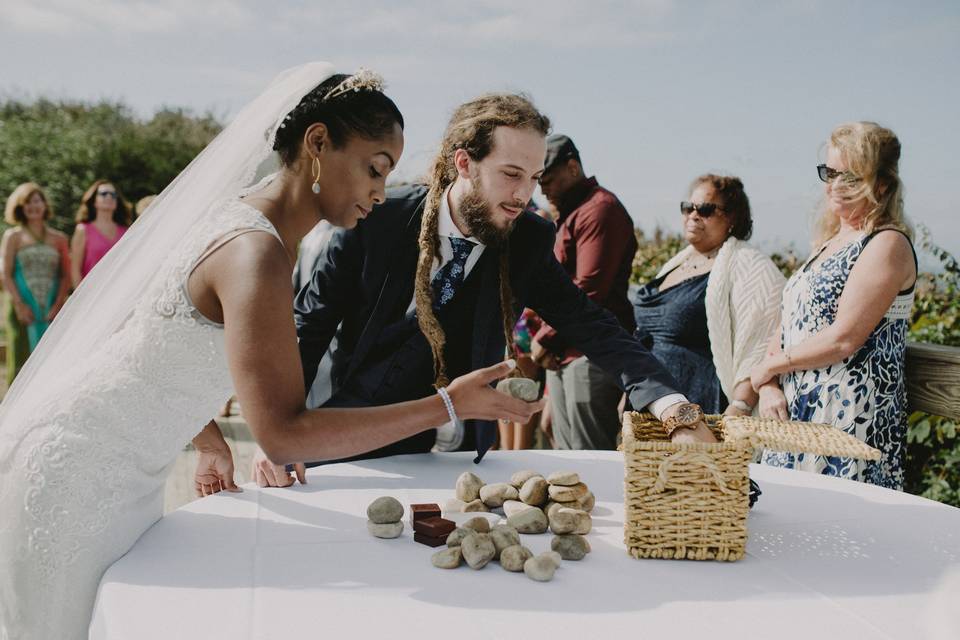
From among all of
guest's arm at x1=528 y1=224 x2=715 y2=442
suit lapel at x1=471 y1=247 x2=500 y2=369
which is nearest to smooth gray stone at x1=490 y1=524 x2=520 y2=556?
guest's arm at x1=528 y1=224 x2=715 y2=442

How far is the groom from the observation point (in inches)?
100.0

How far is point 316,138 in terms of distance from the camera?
1.86 m

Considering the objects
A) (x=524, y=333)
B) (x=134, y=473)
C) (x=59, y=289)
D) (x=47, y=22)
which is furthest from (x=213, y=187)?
(x=47, y=22)

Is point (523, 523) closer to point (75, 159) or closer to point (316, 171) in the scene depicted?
point (316, 171)

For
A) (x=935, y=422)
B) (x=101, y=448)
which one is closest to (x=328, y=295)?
(x=101, y=448)

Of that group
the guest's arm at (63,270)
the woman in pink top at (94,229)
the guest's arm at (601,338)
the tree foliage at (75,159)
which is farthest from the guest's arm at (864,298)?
Result: the tree foliage at (75,159)

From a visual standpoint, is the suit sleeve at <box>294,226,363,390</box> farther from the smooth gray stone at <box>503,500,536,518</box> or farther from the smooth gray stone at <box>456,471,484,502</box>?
the smooth gray stone at <box>503,500,536,518</box>

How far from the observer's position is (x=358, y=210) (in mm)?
1941

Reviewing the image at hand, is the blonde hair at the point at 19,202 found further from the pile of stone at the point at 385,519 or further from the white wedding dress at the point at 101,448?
the pile of stone at the point at 385,519

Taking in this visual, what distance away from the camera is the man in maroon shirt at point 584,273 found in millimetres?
4559

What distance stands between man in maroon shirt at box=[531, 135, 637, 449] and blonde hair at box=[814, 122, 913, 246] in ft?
5.56

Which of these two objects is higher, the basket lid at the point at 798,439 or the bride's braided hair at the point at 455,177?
the bride's braided hair at the point at 455,177

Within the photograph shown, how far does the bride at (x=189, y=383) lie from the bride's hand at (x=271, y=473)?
333 mm

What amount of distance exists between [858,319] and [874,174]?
556 mm
